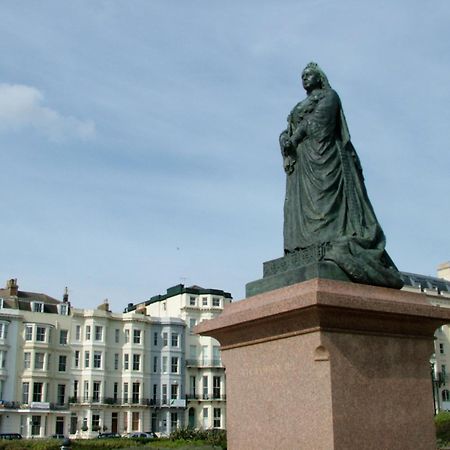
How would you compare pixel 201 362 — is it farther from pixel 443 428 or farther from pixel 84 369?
pixel 443 428

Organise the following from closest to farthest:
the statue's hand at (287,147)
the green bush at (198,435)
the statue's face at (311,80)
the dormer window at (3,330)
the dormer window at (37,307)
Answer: the statue's hand at (287,147) < the statue's face at (311,80) < the green bush at (198,435) < the dormer window at (3,330) < the dormer window at (37,307)

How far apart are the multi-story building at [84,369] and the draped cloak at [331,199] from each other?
63.1m

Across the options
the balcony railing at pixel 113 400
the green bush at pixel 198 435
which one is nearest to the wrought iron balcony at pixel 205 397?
the balcony railing at pixel 113 400

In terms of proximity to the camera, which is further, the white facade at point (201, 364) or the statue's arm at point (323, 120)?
the white facade at point (201, 364)

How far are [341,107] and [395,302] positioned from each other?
2.71 meters

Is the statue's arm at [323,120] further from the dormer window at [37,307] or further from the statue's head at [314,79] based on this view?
the dormer window at [37,307]

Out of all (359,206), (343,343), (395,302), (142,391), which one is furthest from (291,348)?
(142,391)

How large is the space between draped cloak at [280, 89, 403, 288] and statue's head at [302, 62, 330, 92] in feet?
0.47

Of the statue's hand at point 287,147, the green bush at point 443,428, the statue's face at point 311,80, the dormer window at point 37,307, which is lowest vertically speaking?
the green bush at point 443,428

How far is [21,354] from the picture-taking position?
221ft

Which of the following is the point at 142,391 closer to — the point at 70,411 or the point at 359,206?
the point at 70,411

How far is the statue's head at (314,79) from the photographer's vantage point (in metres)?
8.66

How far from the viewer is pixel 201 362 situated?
80375 millimetres

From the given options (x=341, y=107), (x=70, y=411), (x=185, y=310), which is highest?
(x=185, y=310)
